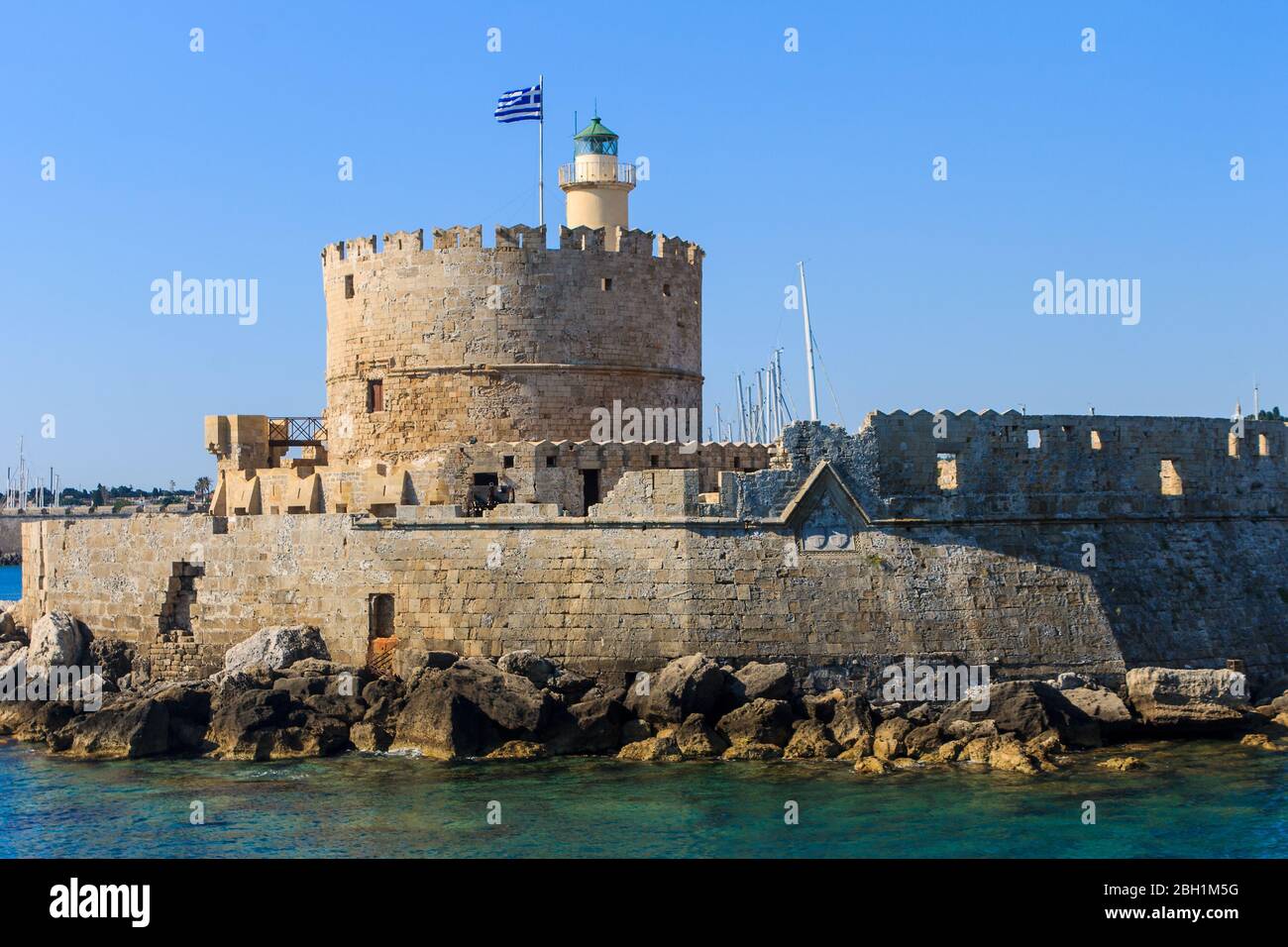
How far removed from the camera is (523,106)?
24078 mm

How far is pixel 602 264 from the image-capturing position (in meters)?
22.8

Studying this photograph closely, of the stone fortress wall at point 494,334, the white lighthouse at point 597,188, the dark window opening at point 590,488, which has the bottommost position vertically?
the dark window opening at point 590,488

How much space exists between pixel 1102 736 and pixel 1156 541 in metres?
3.21

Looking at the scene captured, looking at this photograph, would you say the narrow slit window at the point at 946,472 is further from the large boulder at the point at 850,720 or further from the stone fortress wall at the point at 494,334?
the stone fortress wall at the point at 494,334

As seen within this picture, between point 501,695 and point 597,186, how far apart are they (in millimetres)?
9805

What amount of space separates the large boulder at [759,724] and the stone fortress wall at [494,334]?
6108 mm

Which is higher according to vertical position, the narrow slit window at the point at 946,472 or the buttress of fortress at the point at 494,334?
the buttress of fortress at the point at 494,334

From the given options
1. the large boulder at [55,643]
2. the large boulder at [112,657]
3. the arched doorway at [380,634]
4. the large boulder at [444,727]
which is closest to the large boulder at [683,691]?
the large boulder at [444,727]

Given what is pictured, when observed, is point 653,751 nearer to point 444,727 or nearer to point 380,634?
point 444,727

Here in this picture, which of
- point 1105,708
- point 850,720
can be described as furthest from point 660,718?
point 1105,708

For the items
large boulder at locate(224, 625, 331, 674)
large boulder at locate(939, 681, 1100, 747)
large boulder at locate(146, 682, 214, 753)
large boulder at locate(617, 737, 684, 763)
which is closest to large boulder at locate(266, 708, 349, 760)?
large boulder at locate(146, 682, 214, 753)

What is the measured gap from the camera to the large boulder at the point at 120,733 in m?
19.0
